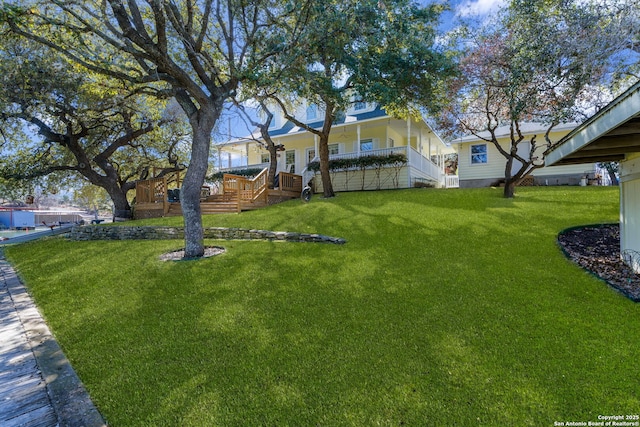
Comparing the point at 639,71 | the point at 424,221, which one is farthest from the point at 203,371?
the point at 639,71

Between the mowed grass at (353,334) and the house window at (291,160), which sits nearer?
the mowed grass at (353,334)

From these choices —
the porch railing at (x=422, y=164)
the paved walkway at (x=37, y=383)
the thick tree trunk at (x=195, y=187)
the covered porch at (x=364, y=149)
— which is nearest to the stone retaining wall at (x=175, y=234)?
the thick tree trunk at (x=195, y=187)

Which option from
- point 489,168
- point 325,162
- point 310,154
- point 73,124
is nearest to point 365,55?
point 325,162

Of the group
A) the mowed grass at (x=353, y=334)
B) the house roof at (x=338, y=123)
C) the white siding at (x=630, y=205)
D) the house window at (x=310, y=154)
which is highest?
the house roof at (x=338, y=123)

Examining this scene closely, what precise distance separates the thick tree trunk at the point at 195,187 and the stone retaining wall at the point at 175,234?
1.67 metres

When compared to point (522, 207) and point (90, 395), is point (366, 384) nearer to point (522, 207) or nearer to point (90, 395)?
point (90, 395)

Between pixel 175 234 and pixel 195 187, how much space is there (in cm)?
313

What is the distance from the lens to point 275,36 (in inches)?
315

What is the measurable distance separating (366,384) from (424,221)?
20.7 feet

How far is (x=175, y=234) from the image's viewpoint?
29.7 feet

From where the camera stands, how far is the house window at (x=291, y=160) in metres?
20.4

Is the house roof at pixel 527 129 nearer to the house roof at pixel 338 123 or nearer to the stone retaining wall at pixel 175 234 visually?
the house roof at pixel 338 123

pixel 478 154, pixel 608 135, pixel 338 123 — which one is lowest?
pixel 608 135

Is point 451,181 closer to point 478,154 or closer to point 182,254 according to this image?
point 478,154
